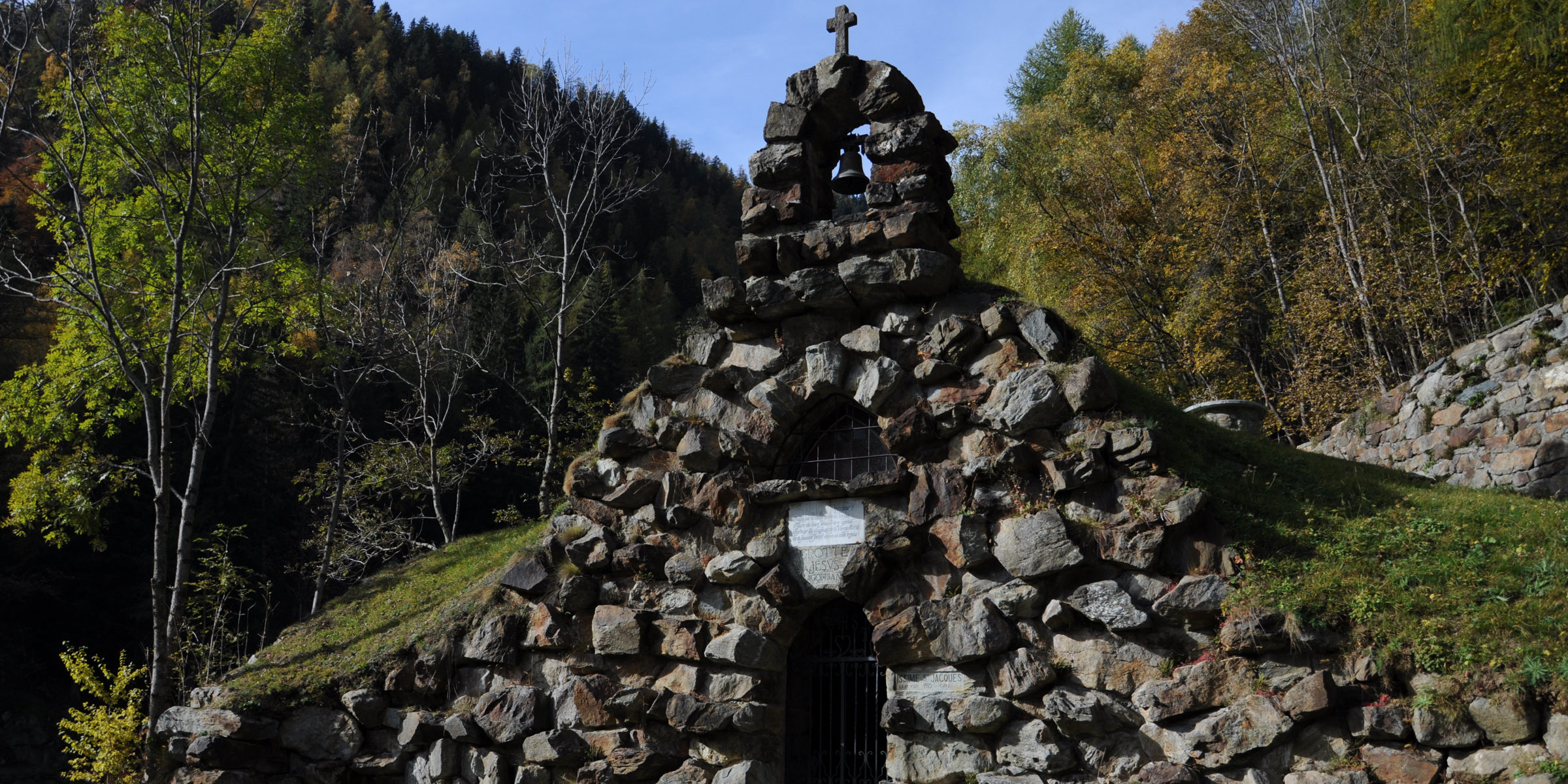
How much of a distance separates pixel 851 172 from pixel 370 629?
649 cm

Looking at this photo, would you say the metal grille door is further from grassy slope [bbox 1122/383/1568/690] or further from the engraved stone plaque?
grassy slope [bbox 1122/383/1568/690]

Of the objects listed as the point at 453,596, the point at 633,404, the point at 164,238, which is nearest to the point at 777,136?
the point at 633,404

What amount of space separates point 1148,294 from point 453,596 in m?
16.8

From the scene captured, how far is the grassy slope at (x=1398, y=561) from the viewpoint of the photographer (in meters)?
5.94

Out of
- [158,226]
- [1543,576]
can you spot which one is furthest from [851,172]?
[158,226]

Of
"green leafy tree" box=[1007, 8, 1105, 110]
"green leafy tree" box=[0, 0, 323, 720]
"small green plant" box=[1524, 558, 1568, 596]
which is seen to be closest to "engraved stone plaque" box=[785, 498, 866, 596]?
"small green plant" box=[1524, 558, 1568, 596]

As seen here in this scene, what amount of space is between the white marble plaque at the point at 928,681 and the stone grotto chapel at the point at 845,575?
2 centimetres

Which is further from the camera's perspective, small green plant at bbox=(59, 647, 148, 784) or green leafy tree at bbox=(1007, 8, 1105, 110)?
green leafy tree at bbox=(1007, 8, 1105, 110)

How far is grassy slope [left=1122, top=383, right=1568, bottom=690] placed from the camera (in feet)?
19.5

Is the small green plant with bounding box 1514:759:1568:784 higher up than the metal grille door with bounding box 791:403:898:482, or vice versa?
the metal grille door with bounding box 791:403:898:482

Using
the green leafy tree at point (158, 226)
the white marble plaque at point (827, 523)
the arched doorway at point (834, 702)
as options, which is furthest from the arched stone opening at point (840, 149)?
the green leafy tree at point (158, 226)

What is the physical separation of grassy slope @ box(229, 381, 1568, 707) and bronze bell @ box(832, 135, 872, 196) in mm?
3106

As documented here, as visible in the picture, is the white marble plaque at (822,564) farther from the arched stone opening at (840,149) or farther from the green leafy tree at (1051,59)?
the green leafy tree at (1051,59)

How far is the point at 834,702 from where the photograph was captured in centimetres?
877
